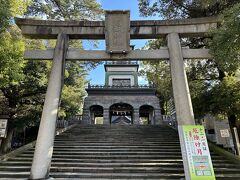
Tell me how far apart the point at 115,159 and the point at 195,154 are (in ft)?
12.6

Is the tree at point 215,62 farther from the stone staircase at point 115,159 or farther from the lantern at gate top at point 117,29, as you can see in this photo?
the lantern at gate top at point 117,29

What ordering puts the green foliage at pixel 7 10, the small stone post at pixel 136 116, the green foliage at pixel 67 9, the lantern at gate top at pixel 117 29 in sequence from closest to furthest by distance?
the green foliage at pixel 7 10 < the lantern at gate top at pixel 117 29 < the green foliage at pixel 67 9 < the small stone post at pixel 136 116

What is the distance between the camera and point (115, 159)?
31.1ft

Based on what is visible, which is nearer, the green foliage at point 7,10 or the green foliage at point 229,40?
the green foliage at point 229,40

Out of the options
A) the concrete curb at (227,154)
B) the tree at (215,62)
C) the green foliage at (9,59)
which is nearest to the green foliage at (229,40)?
the tree at (215,62)

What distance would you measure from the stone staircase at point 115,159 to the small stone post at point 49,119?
3.10ft

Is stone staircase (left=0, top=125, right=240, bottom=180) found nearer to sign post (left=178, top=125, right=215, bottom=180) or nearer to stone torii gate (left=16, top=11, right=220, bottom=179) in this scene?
sign post (left=178, top=125, right=215, bottom=180)

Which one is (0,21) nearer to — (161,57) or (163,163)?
(161,57)

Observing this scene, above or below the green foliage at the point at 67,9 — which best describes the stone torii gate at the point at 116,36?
below

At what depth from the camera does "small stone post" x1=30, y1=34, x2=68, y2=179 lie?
279 inches

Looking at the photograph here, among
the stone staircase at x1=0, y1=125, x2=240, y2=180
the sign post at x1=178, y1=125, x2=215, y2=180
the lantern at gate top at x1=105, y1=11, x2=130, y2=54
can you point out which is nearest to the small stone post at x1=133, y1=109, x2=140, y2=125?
the stone staircase at x1=0, y1=125, x2=240, y2=180

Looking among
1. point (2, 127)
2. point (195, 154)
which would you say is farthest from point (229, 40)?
point (2, 127)

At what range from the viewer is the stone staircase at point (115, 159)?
7925 mm

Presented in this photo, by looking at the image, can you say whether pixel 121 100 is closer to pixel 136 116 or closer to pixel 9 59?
pixel 136 116
